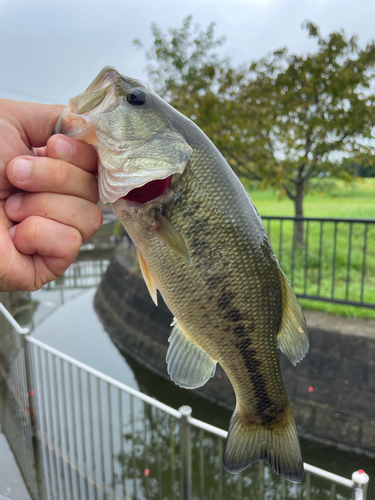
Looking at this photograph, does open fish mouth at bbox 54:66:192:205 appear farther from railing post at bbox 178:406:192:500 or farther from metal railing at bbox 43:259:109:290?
metal railing at bbox 43:259:109:290

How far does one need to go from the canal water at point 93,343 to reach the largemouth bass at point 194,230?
3992 mm

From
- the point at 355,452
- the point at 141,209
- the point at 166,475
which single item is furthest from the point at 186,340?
the point at 355,452

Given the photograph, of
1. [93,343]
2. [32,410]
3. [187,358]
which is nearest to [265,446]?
[187,358]

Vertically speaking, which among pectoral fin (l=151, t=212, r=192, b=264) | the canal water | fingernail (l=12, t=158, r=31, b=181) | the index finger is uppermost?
the index finger

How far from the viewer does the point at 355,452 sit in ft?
14.5

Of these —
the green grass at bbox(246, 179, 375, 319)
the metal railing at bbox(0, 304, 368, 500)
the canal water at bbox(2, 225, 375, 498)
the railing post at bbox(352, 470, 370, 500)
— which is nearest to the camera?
the railing post at bbox(352, 470, 370, 500)

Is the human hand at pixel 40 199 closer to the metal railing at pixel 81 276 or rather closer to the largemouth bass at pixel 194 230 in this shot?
the largemouth bass at pixel 194 230

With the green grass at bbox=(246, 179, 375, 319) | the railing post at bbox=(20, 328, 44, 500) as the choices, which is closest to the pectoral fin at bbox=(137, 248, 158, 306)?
the railing post at bbox=(20, 328, 44, 500)

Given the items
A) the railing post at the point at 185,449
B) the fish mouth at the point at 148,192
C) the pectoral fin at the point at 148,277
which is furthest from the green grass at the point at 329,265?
the fish mouth at the point at 148,192

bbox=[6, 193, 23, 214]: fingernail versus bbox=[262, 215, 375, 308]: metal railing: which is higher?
bbox=[6, 193, 23, 214]: fingernail

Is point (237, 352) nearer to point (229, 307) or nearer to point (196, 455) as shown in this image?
point (229, 307)

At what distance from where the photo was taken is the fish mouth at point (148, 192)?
3.74 feet

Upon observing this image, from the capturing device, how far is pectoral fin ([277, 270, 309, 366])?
1197 mm

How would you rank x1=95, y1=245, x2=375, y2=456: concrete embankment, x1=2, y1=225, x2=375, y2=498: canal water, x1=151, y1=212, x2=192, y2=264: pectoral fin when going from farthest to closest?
x1=2, y1=225, x2=375, y2=498: canal water → x1=95, y1=245, x2=375, y2=456: concrete embankment → x1=151, y1=212, x2=192, y2=264: pectoral fin
